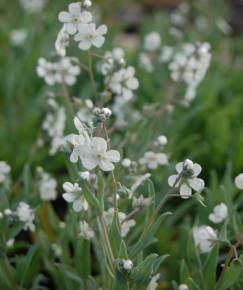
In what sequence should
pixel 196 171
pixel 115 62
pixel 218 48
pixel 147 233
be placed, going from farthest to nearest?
pixel 218 48 < pixel 115 62 < pixel 147 233 < pixel 196 171

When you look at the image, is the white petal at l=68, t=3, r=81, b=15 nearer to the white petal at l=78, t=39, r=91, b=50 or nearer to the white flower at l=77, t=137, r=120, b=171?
the white petal at l=78, t=39, r=91, b=50

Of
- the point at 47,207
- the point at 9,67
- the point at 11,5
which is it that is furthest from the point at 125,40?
the point at 47,207

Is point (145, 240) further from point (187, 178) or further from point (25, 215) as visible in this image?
point (25, 215)

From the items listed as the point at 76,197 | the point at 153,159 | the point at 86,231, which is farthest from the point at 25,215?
the point at 153,159

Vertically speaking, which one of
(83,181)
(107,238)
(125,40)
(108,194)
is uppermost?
(83,181)

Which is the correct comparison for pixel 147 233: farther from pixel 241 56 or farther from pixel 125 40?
pixel 125 40

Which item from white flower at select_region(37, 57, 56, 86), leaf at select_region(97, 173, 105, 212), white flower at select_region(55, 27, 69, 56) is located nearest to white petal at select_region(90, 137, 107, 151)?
leaf at select_region(97, 173, 105, 212)

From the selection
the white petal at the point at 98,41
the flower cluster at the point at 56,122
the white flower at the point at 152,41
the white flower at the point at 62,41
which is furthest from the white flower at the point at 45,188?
the white flower at the point at 152,41
